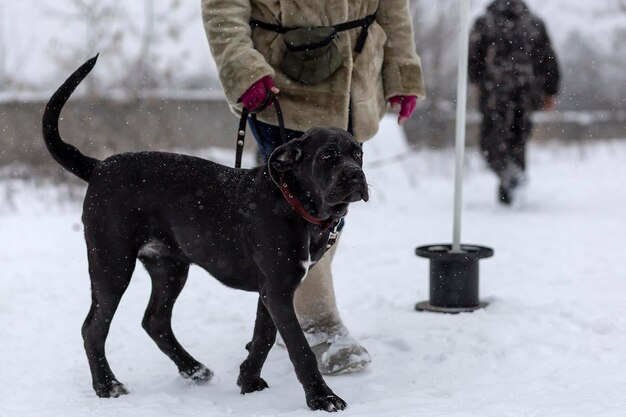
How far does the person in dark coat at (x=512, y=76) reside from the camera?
8.73 meters

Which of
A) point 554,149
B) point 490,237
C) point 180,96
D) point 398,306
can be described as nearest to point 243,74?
point 398,306

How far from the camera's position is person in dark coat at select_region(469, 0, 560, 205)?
28.6 ft

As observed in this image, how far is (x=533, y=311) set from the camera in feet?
13.4

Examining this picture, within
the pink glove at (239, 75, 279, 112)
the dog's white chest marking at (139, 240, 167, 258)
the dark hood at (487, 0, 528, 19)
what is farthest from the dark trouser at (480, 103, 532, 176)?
the dog's white chest marking at (139, 240, 167, 258)

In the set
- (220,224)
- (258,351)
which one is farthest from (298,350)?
(220,224)

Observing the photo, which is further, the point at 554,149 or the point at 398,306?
the point at 554,149

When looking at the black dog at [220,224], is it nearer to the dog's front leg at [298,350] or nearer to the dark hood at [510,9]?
the dog's front leg at [298,350]

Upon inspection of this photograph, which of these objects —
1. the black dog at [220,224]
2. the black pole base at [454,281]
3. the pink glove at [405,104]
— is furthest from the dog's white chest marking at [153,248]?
the black pole base at [454,281]

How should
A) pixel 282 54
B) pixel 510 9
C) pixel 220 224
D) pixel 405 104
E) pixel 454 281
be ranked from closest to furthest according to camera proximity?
pixel 220 224 < pixel 282 54 < pixel 405 104 < pixel 454 281 < pixel 510 9

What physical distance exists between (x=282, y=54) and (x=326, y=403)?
57.2 inches

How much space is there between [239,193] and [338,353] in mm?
842

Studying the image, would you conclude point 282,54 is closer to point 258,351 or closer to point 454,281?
point 258,351

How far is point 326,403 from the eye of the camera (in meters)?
→ 2.82

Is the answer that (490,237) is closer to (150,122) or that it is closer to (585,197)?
(585,197)
